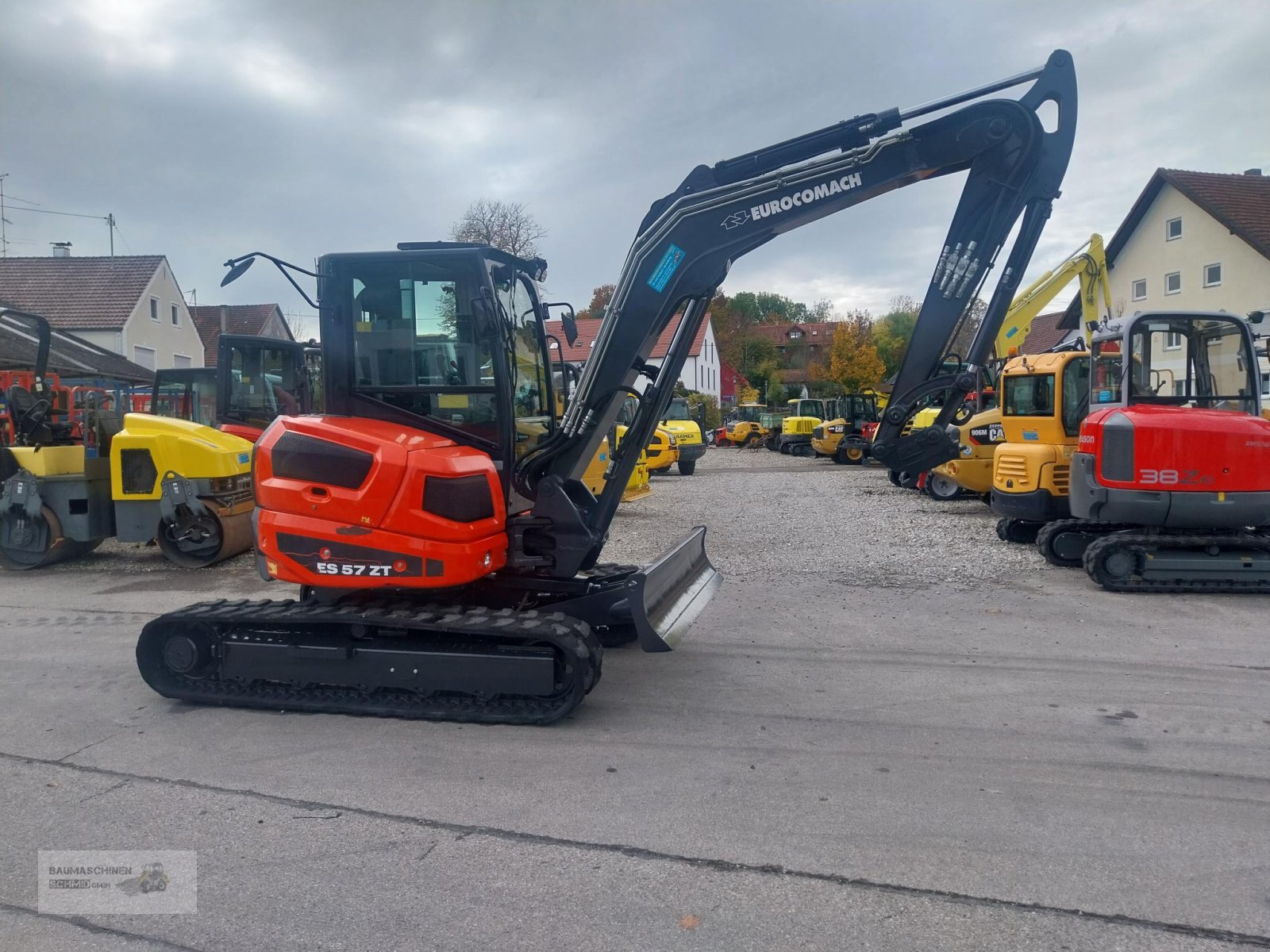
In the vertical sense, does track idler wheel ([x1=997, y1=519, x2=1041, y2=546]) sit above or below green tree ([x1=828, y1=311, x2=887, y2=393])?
below

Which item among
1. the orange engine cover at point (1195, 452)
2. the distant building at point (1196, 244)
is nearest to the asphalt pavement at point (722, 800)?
the orange engine cover at point (1195, 452)

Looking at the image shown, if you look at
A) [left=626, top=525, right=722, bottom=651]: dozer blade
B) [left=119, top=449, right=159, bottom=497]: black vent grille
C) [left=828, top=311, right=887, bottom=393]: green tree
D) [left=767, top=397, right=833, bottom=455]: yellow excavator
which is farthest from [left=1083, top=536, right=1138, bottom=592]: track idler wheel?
[left=828, top=311, right=887, bottom=393]: green tree

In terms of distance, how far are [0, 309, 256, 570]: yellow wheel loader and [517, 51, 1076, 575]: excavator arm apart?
613cm

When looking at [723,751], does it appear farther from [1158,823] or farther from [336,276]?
[336,276]

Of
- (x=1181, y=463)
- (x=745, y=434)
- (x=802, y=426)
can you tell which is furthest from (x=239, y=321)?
(x=1181, y=463)

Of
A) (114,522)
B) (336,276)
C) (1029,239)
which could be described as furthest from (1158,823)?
(114,522)

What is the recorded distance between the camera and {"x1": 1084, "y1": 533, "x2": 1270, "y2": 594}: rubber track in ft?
27.2

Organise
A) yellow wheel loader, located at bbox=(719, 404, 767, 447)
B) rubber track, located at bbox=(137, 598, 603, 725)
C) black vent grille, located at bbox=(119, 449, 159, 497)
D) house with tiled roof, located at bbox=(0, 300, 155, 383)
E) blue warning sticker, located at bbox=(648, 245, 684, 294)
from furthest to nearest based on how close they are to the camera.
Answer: yellow wheel loader, located at bbox=(719, 404, 767, 447), house with tiled roof, located at bbox=(0, 300, 155, 383), black vent grille, located at bbox=(119, 449, 159, 497), blue warning sticker, located at bbox=(648, 245, 684, 294), rubber track, located at bbox=(137, 598, 603, 725)

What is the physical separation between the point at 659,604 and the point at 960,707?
1.86 m

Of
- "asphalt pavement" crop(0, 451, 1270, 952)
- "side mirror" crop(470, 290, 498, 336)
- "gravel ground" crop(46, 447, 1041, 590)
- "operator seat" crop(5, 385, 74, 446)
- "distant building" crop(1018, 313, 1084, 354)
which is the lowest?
"asphalt pavement" crop(0, 451, 1270, 952)

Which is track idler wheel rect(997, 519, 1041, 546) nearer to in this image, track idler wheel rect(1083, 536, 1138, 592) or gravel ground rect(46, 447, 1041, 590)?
gravel ground rect(46, 447, 1041, 590)

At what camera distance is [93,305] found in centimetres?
3344

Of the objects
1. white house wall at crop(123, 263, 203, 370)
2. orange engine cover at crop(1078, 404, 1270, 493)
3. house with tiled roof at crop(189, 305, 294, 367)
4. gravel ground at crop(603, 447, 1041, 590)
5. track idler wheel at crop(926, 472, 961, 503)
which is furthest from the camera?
house with tiled roof at crop(189, 305, 294, 367)

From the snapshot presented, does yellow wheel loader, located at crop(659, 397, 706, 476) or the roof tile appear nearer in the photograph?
yellow wheel loader, located at crop(659, 397, 706, 476)
